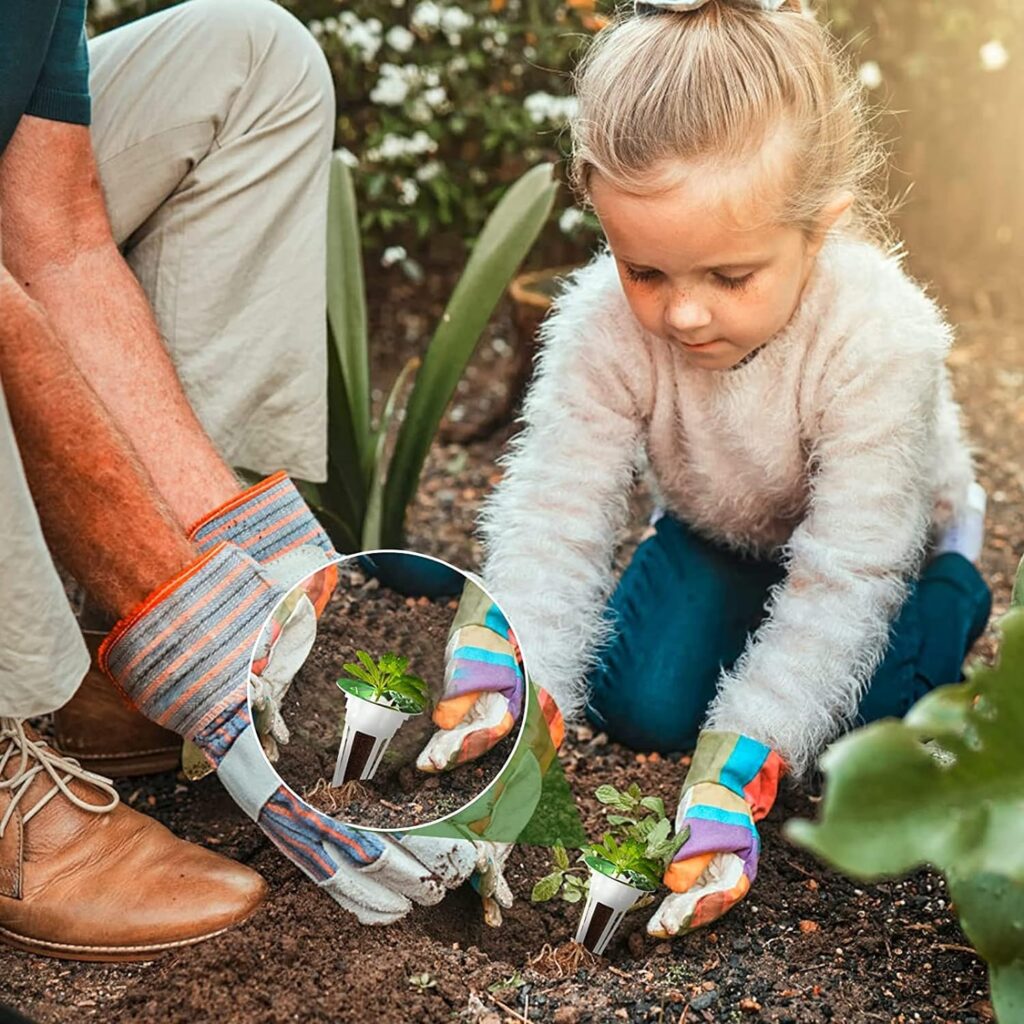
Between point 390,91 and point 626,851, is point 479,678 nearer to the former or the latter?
point 626,851

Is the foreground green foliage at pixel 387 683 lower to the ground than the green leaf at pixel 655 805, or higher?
higher

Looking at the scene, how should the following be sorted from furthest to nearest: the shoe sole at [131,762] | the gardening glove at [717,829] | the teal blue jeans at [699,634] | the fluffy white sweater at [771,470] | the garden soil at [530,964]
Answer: the teal blue jeans at [699,634] < the shoe sole at [131,762] < the fluffy white sweater at [771,470] < the gardening glove at [717,829] < the garden soil at [530,964]

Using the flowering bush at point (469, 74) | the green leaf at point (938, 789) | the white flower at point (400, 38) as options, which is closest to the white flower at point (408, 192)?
the flowering bush at point (469, 74)

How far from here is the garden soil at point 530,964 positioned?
125cm

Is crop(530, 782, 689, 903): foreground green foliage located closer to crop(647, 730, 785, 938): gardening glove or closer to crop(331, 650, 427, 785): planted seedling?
crop(647, 730, 785, 938): gardening glove

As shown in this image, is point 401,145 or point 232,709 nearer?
point 232,709

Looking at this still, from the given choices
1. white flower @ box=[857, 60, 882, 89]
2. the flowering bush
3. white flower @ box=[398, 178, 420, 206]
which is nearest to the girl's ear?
the flowering bush

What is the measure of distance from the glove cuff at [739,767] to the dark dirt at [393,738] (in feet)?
0.74

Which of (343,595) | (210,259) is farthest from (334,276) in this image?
(343,595)

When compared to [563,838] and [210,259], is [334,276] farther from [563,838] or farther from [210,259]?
[563,838]

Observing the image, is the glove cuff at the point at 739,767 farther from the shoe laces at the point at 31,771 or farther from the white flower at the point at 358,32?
the white flower at the point at 358,32

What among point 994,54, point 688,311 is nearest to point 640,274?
point 688,311

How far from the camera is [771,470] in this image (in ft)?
5.65

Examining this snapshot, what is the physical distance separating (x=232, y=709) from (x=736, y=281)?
701 mm
